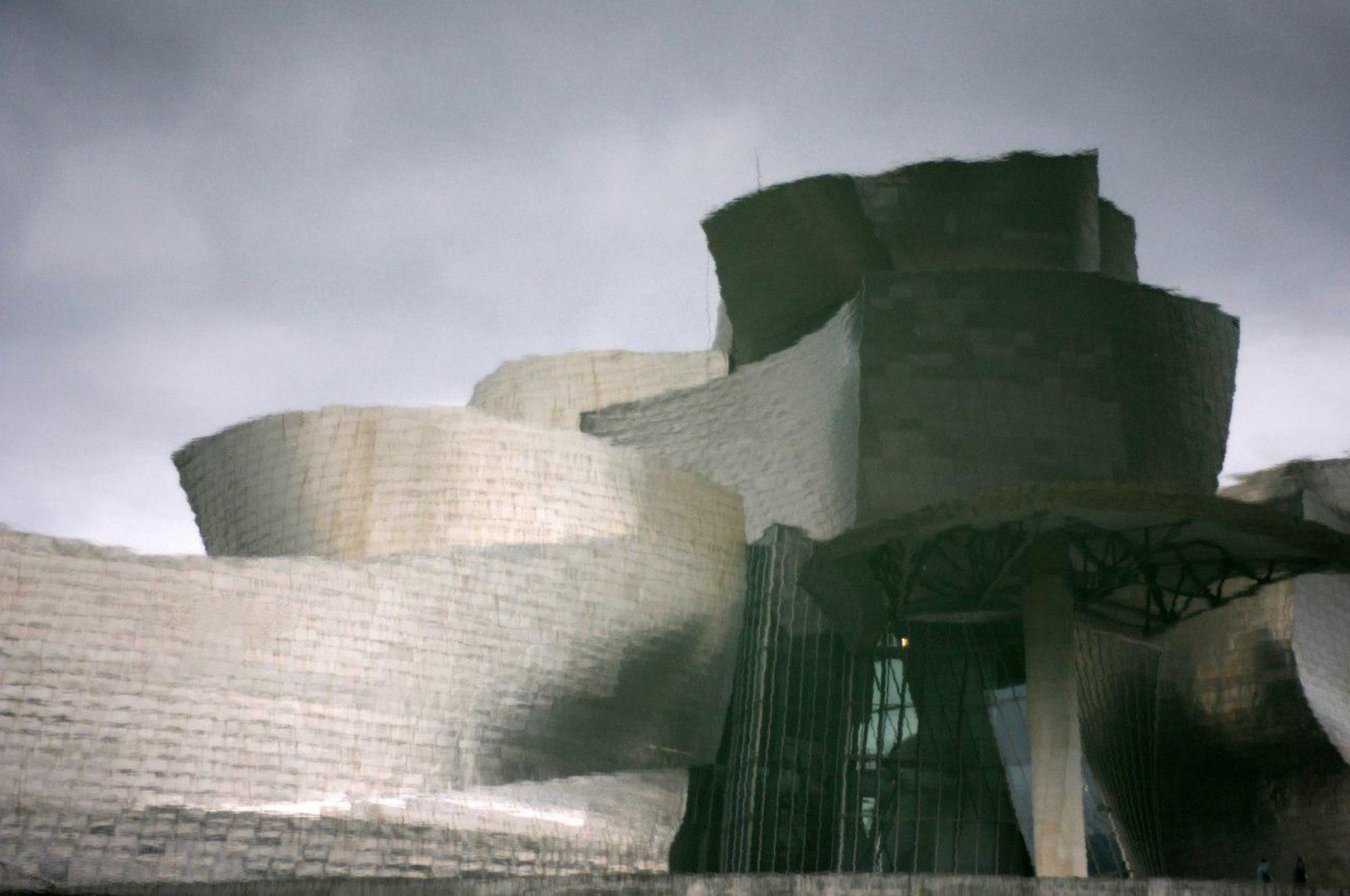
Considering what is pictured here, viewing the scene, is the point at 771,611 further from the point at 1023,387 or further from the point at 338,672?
the point at 338,672

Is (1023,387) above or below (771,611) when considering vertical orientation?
above

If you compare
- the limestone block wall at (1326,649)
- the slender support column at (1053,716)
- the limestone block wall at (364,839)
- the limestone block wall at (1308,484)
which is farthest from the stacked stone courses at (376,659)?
the limestone block wall at (1308,484)

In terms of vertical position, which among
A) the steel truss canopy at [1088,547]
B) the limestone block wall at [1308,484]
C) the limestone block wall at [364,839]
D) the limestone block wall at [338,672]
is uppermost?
the limestone block wall at [1308,484]

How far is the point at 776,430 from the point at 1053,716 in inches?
230

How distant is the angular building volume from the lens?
564 inches

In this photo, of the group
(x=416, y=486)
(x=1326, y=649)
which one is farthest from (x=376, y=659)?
(x=1326, y=649)

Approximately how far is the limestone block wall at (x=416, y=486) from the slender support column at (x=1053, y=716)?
436 centimetres

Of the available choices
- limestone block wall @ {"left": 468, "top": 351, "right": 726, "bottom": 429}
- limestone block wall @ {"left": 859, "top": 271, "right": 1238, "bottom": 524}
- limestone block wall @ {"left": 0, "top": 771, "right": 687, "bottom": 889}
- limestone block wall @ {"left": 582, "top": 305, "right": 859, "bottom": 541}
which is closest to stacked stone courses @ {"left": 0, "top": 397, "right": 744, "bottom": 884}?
limestone block wall @ {"left": 0, "top": 771, "right": 687, "bottom": 889}

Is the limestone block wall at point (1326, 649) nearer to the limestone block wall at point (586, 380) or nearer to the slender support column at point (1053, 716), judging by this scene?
the slender support column at point (1053, 716)

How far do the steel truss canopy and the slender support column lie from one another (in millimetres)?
364

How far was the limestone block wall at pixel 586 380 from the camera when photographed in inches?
1001

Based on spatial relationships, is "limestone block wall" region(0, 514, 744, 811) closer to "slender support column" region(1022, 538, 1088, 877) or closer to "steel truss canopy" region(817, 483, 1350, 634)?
"steel truss canopy" region(817, 483, 1350, 634)

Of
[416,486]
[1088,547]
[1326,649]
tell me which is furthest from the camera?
[1326,649]

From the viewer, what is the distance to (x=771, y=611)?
65.2 feet
